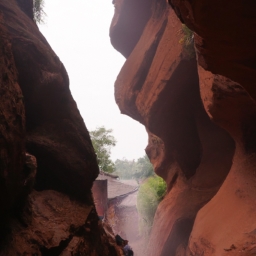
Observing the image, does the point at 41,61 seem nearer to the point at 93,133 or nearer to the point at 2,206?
the point at 2,206

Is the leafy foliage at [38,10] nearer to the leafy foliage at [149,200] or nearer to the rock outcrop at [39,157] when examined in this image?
the rock outcrop at [39,157]

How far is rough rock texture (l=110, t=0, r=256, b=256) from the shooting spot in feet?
9.82

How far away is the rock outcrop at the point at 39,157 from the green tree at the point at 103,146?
1308 cm

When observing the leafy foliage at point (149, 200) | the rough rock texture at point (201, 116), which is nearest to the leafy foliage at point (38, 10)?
the rough rock texture at point (201, 116)

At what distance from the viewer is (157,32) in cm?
960

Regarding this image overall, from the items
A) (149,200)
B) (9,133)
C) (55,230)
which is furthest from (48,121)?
(149,200)

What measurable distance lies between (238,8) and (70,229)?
507 cm

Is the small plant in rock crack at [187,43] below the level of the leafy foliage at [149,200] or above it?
above

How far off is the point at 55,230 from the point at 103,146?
17.7 metres

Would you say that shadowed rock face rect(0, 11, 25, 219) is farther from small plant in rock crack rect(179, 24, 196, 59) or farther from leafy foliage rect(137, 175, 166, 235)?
leafy foliage rect(137, 175, 166, 235)

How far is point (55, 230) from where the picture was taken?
203 inches

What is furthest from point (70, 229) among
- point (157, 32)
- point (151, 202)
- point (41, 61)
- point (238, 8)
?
point (151, 202)

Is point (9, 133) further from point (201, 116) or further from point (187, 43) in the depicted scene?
point (201, 116)

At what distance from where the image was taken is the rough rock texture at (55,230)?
449 cm
